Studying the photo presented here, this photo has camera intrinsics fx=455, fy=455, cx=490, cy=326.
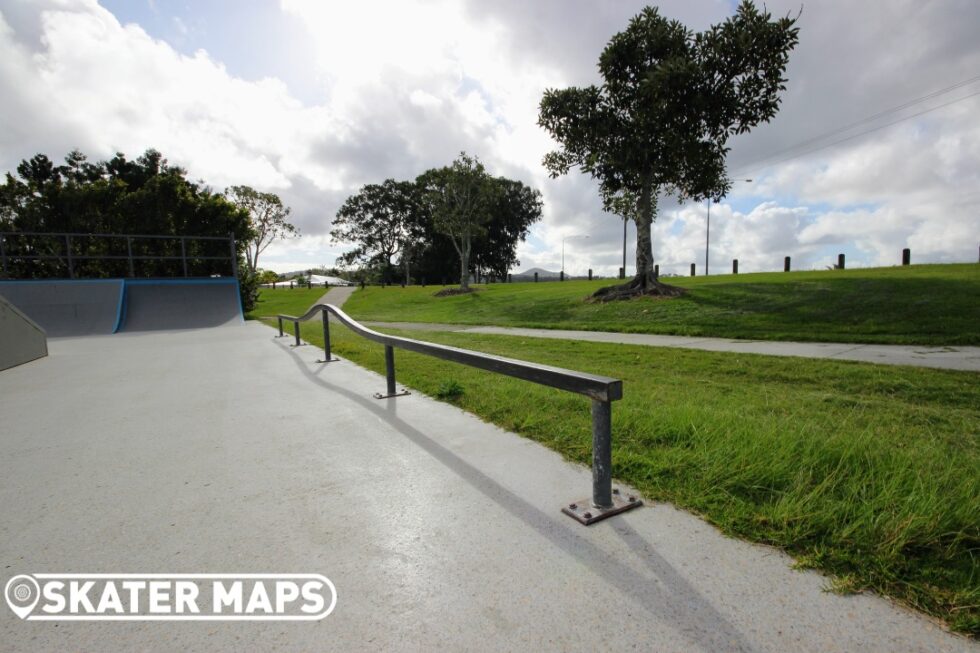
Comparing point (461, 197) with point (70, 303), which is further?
point (461, 197)

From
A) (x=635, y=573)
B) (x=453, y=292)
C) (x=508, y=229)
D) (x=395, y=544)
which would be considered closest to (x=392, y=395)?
(x=395, y=544)

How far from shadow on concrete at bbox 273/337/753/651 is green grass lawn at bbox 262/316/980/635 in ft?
1.48

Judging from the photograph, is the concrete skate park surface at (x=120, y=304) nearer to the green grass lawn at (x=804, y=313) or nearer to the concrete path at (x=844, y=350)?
the green grass lawn at (x=804, y=313)

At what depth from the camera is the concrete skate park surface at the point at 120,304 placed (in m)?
14.4

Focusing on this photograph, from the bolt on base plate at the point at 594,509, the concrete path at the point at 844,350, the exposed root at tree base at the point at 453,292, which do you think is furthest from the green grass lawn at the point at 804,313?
A: the exposed root at tree base at the point at 453,292

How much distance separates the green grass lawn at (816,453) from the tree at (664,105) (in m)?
11.4

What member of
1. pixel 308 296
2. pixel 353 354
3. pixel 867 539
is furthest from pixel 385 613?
pixel 308 296

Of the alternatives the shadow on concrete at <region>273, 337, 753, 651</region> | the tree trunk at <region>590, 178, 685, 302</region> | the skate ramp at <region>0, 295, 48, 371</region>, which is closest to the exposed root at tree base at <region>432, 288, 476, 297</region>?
the tree trunk at <region>590, 178, 685, 302</region>

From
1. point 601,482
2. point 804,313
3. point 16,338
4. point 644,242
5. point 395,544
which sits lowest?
point 395,544

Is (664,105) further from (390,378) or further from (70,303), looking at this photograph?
(70,303)

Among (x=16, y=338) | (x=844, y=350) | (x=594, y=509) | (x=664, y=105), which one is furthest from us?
(x=664, y=105)

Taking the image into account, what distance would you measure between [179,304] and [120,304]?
173 centimetres

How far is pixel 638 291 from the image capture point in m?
16.1

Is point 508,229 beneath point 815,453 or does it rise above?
above
